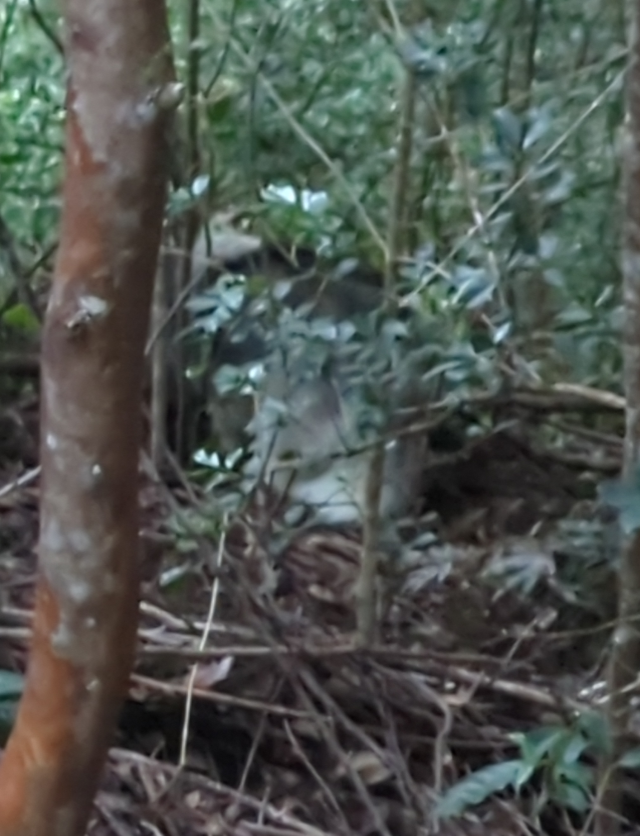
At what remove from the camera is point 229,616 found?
201 cm

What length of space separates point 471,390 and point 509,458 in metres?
0.77

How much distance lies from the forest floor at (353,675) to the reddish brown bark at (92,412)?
0.53 meters

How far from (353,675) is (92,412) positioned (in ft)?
3.02

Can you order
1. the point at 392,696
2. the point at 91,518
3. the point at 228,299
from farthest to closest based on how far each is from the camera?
the point at 392,696, the point at 228,299, the point at 91,518

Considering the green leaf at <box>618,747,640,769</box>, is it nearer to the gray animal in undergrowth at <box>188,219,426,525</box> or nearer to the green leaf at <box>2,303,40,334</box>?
the gray animal in undergrowth at <box>188,219,426,525</box>

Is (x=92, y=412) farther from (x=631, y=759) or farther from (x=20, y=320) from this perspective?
(x=20, y=320)

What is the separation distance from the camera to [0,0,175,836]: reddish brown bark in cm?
102

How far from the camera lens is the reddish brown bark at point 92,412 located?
102 cm

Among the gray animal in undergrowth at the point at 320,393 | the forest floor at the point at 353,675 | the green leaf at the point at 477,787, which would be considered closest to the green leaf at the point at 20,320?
the gray animal in undergrowth at the point at 320,393

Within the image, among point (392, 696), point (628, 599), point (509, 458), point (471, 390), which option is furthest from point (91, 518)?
point (509, 458)

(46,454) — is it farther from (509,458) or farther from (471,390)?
(509,458)

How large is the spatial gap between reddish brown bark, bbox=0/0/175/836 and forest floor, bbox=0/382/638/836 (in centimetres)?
53

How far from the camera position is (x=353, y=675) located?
1.88m

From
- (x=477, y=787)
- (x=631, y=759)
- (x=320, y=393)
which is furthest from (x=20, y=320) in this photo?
(x=631, y=759)
